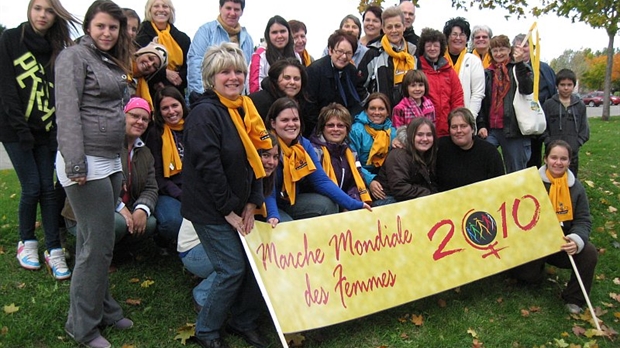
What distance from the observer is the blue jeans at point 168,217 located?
463 cm

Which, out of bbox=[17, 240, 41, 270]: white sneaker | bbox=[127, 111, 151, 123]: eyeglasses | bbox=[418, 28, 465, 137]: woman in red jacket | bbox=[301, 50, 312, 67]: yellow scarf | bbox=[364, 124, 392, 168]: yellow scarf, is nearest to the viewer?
bbox=[127, 111, 151, 123]: eyeglasses

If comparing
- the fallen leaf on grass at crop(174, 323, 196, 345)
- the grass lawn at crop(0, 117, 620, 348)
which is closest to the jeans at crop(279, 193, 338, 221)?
the grass lawn at crop(0, 117, 620, 348)

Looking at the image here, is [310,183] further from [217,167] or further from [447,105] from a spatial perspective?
[447,105]

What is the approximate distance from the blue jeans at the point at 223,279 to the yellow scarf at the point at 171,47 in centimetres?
277

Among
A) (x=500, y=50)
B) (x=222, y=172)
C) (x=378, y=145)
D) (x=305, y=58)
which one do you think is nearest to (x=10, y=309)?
(x=222, y=172)

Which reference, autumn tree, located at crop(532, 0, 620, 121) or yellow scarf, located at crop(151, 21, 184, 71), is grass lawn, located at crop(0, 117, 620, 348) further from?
autumn tree, located at crop(532, 0, 620, 121)

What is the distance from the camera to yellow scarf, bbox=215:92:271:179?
11.2ft

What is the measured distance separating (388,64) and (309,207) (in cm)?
228

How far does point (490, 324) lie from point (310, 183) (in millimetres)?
1940

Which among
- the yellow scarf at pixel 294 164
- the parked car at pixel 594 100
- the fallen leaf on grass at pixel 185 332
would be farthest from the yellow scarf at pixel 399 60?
the parked car at pixel 594 100

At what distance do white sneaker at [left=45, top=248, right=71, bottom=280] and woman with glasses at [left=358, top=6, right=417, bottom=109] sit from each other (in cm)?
357

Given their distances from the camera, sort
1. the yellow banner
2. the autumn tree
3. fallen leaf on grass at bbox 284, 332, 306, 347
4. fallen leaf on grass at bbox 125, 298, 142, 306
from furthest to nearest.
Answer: the autumn tree < fallen leaf on grass at bbox 125, 298, 142, 306 < fallen leaf on grass at bbox 284, 332, 306, 347 < the yellow banner

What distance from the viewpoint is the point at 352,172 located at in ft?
16.5

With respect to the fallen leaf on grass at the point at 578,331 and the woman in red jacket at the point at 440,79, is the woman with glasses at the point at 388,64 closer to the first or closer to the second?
the woman in red jacket at the point at 440,79
